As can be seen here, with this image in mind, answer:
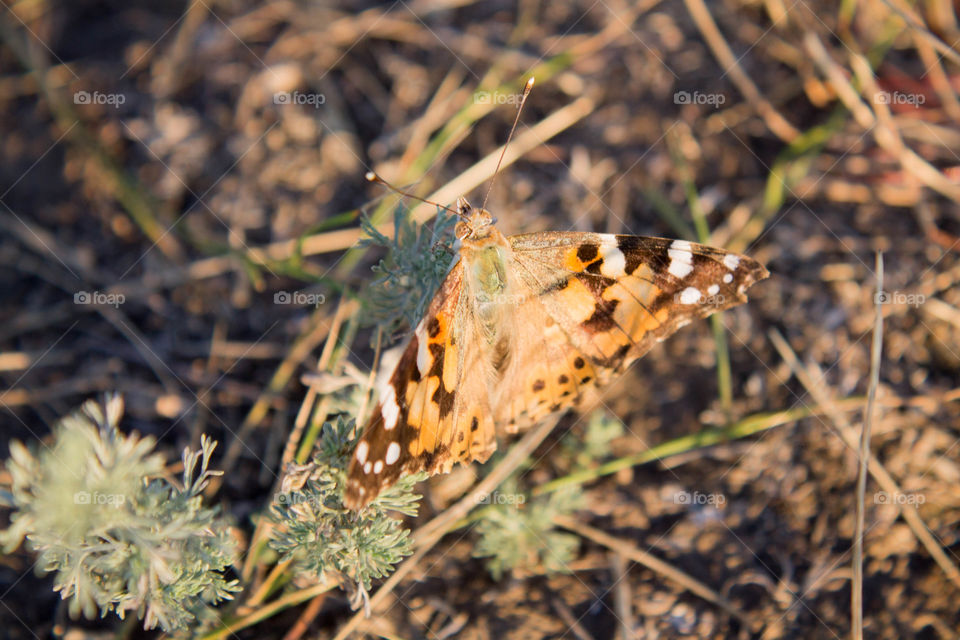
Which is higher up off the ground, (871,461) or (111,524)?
(111,524)

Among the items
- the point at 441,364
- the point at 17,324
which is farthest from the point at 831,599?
the point at 17,324

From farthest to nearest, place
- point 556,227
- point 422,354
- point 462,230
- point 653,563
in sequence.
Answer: point 556,227
point 653,563
point 462,230
point 422,354

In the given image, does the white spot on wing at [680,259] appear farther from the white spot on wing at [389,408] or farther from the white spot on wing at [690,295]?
the white spot on wing at [389,408]

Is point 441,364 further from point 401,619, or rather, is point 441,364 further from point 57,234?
point 57,234

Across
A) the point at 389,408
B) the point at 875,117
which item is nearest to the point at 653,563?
the point at 389,408

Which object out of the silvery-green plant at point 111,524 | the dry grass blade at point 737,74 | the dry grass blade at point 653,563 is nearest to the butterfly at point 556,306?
the dry grass blade at point 653,563

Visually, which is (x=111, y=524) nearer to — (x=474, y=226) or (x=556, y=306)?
(x=474, y=226)
